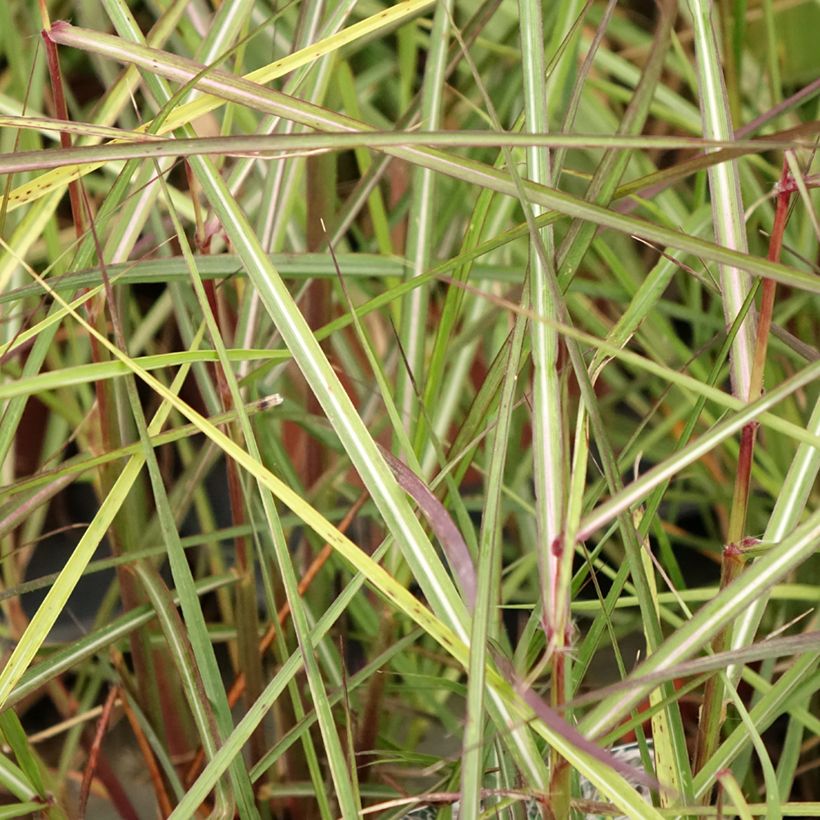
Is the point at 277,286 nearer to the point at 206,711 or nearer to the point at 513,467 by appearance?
the point at 206,711

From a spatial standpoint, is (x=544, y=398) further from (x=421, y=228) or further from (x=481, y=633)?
(x=421, y=228)

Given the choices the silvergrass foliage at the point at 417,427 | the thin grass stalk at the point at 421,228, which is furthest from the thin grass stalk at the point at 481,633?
the thin grass stalk at the point at 421,228

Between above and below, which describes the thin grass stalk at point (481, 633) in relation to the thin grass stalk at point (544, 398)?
below

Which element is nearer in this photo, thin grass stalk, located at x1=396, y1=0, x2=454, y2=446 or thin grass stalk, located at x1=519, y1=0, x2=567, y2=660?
thin grass stalk, located at x1=519, y1=0, x2=567, y2=660

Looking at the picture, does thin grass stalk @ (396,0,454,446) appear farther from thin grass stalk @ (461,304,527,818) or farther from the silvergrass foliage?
thin grass stalk @ (461,304,527,818)

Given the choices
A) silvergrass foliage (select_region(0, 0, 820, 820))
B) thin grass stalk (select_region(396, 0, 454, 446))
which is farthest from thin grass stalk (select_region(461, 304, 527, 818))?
thin grass stalk (select_region(396, 0, 454, 446))

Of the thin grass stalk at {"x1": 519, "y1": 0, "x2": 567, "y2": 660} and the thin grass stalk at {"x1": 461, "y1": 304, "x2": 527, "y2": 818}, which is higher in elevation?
the thin grass stalk at {"x1": 519, "y1": 0, "x2": 567, "y2": 660}

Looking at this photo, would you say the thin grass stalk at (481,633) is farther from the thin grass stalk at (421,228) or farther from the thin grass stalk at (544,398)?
the thin grass stalk at (421,228)

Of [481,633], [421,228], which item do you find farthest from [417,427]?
[481,633]
